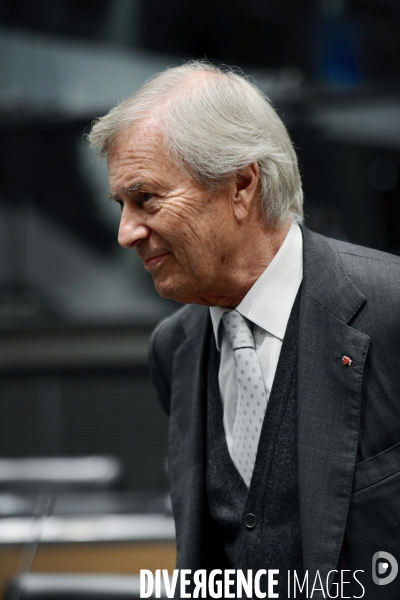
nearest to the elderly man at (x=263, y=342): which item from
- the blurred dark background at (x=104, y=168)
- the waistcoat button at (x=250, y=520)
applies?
the waistcoat button at (x=250, y=520)

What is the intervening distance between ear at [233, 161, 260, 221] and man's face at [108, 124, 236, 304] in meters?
0.02

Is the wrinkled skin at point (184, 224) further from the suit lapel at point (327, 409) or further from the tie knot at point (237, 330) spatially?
the suit lapel at point (327, 409)

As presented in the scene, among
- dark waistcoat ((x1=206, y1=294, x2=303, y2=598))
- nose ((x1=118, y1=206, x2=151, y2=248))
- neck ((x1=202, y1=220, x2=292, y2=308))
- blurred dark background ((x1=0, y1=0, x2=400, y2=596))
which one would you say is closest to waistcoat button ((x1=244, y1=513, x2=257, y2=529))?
dark waistcoat ((x1=206, y1=294, x2=303, y2=598))

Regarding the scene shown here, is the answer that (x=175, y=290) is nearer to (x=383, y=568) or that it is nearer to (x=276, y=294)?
(x=276, y=294)

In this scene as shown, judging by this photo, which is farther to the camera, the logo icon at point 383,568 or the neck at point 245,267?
the neck at point 245,267

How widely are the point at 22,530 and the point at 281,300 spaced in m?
1.65

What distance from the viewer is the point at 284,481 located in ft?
5.14

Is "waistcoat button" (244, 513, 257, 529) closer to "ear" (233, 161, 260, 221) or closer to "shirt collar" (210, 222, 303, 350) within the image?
"shirt collar" (210, 222, 303, 350)

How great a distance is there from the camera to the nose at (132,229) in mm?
1622

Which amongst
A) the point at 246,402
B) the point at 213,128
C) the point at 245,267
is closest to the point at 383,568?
the point at 246,402

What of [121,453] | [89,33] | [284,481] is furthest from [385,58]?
[284,481]

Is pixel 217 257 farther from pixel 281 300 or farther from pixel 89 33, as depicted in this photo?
pixel 89 33

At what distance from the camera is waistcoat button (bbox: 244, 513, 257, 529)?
1572 millimetres

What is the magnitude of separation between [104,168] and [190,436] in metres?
3.97
